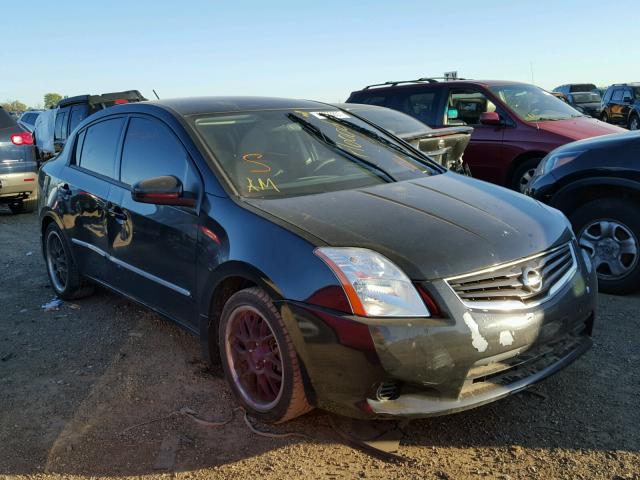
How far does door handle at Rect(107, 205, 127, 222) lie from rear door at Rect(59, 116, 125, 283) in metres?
0.10

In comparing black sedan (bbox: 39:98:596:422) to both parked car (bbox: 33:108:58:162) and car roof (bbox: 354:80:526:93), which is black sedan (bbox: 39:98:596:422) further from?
parked car (bbox: 33:108:58:162)

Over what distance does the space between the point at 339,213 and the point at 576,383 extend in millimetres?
1610

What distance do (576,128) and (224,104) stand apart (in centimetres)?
558

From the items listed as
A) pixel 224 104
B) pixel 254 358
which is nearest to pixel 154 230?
pixel 224 104

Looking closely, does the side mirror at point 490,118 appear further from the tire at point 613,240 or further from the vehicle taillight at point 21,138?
the vehicle taillight at point 21,138

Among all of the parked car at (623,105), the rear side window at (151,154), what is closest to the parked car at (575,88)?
Answer: the parked car at (623,105)

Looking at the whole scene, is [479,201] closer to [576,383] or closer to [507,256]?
[507,256]

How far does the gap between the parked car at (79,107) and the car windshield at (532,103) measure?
673 cm

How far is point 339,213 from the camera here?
3.16 metres

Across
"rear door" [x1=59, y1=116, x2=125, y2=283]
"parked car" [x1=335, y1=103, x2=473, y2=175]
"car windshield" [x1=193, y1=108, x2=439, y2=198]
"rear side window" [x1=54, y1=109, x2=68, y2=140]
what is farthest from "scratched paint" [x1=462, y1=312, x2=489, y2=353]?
"rear side window" [x1=54, y1=109, x2=68, y2=140]

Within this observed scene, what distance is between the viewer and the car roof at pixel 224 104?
3992 millimetres

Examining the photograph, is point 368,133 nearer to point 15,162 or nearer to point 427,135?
point 427,135

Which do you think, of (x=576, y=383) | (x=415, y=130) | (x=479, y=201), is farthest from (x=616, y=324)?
(x=415, y=130)

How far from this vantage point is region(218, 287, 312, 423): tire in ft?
9.39
